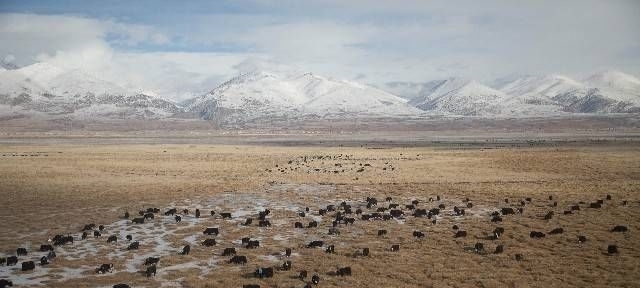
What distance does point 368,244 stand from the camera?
856 inches

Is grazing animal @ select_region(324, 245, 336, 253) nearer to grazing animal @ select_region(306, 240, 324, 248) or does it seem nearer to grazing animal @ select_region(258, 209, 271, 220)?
grazing animal @ select_region(306, 240, 324, 248)

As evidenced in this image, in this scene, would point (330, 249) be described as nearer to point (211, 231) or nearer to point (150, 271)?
point (211, 231)

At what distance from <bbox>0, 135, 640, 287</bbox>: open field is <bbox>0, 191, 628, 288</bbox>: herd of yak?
0.31 m

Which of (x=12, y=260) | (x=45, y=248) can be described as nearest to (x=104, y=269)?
(x=12, y=260)

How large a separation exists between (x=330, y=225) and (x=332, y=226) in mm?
312

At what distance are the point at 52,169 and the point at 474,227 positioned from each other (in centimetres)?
4567

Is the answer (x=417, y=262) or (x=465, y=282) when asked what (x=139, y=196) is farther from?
(x=465, y=282)

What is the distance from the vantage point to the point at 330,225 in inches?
1012

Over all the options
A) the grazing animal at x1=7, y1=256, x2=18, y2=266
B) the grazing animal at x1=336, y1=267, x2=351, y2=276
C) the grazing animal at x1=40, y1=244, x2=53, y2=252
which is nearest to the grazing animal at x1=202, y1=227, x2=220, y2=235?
the grazing animal at x1=40, y1=244, x2=53, y2=252

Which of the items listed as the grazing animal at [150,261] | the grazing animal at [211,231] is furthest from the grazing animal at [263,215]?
the grazing animal at [150,261]

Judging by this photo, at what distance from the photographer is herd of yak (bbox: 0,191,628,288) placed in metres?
17.8

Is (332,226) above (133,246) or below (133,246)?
below

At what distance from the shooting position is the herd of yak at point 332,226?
58.3ft

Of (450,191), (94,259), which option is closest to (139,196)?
(94,259)
